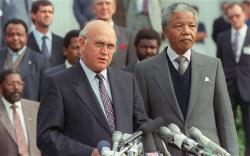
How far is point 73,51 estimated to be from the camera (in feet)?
40.4

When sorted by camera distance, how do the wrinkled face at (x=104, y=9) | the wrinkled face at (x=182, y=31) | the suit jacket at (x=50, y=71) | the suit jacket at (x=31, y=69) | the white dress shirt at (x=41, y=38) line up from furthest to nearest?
the white dress shirt at (x=41, y=38) < the wrinkled face at (x=104, y=9) < the suit jacket at (x=31, y=69) < the suit jacket at (x=50, y=71) < the wrinkled face at (x=182, y=31)

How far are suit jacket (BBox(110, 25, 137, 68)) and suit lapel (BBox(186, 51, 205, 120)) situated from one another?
144 inches

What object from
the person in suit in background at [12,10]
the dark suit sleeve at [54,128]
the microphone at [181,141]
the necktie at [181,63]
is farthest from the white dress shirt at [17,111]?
the microphone at [181,141]

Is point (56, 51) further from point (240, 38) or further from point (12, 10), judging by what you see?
point (240, 38)

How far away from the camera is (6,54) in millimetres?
12422

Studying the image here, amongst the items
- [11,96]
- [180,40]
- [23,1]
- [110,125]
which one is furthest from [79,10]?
[110,125]

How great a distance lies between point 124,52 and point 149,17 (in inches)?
99.1

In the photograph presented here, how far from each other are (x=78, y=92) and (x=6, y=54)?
517cm

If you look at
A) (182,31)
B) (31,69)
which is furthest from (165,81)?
(31,69)

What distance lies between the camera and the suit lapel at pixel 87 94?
7.34m

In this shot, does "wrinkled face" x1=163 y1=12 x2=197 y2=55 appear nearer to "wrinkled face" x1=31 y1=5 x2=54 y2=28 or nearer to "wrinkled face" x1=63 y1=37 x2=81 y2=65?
"wrinkled face" x1=63 y1=37 x2=81 y2=65

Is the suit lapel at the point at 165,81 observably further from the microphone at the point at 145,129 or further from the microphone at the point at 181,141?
the microphone at the point at 145,129

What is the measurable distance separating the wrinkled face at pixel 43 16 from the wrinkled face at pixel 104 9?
1.10 meters

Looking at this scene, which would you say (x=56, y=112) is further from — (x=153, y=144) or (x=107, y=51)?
(x=153, y=144)
